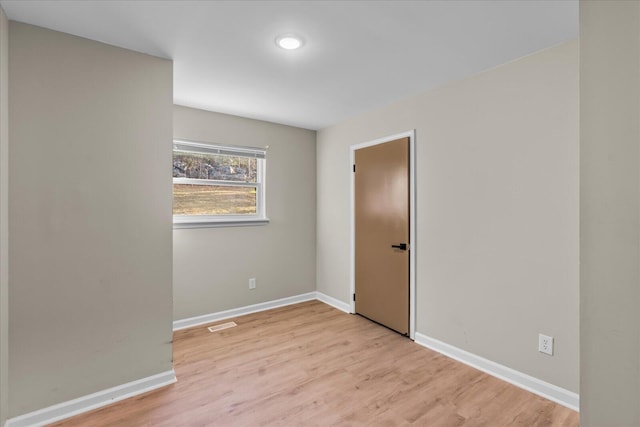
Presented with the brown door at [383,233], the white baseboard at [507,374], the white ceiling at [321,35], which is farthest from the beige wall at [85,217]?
the white baseboard at [507,374]

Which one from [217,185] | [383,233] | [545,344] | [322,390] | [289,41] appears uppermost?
[289,41]

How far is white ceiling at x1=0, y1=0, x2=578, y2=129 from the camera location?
63.2 inches

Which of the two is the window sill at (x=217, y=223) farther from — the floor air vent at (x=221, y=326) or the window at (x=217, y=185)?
the floor air vent at (x=221, y=326)

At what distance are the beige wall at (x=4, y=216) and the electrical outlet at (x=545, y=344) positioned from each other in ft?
10.5

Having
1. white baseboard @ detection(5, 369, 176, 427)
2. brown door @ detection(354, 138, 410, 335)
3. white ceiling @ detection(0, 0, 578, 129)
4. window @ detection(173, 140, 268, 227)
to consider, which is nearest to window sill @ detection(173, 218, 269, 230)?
window @ detection(173, 140, 268, 227)

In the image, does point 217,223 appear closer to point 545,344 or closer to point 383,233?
point 383,233

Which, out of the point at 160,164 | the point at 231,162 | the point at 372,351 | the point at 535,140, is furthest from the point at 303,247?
the point at 535,140

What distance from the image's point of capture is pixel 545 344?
2.02 meters

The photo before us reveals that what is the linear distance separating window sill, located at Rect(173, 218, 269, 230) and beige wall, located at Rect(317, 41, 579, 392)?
186cm

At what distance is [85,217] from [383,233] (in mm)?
Answer: 2515

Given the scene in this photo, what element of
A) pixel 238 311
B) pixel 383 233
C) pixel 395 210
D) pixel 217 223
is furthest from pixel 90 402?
pixel 395 210

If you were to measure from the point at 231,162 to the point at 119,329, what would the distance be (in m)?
2.07

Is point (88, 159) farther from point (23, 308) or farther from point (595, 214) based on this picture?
point (595, 214)

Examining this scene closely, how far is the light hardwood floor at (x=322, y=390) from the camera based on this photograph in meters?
1.81
